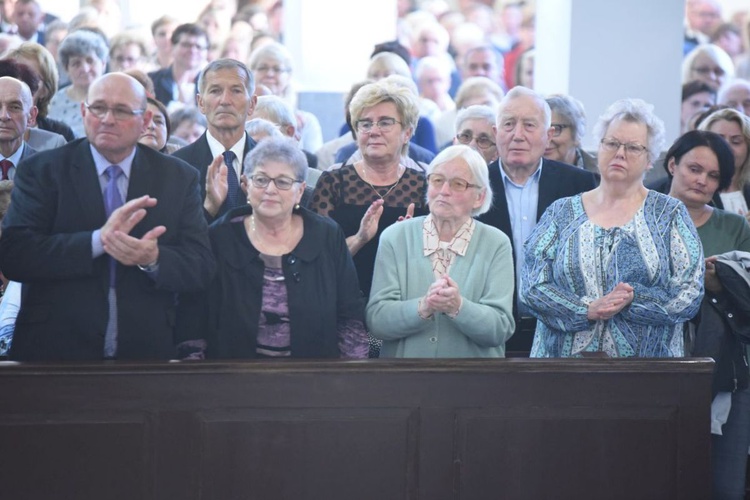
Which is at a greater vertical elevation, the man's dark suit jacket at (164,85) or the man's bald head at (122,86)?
the man's dark suit jacket at (164,85)

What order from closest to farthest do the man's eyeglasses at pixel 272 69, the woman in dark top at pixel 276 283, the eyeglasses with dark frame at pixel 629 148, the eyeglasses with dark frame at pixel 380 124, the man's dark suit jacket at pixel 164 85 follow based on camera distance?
the woman in dark top at pixel 276 283
the eyeglasses with dark frame at pixel 629 148
the eyeglasses with dark frame at pixel 380 124
the man's eyeglasses at pixel 272 69
the man's dark suit jacket at pixel 164 85

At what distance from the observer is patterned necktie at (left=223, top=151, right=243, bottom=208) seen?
481 centimetres

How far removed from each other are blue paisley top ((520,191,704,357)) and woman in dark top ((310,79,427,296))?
64cm

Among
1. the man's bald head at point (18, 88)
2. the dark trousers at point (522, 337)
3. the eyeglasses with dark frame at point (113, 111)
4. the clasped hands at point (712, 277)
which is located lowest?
the dark trousers at point (522, 337)

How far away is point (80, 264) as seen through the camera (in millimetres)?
3889

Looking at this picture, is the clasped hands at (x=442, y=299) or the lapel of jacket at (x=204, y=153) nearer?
the clasped hands at (x=442, y=299)

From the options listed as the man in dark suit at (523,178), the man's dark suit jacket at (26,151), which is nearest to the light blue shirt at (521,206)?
the man in dark suit at (523,178)

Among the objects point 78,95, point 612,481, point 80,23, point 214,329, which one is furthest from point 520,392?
point 80,23

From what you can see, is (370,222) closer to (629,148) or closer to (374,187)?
(374,187)

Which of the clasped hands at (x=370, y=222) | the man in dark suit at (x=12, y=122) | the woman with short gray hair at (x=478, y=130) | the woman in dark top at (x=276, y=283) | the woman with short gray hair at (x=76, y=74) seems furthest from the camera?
the woman with short gray hair at (x=76, y=74)

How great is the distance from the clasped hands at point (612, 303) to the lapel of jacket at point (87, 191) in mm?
1716

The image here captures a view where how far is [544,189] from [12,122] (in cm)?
221

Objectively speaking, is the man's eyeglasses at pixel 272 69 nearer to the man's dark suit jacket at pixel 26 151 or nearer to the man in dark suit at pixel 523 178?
the man's dark suit jacket at pixel 26 151

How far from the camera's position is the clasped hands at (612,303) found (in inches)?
166
